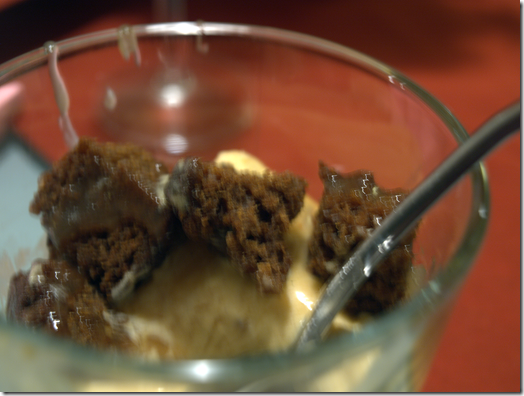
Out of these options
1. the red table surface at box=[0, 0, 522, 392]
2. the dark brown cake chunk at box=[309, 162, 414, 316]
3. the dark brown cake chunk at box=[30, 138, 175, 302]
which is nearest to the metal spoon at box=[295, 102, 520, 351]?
the dark brown cake chunk at box=[309, 162, 414, 316]

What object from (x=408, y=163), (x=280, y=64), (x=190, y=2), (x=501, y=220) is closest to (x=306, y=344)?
(x=408, y=163)

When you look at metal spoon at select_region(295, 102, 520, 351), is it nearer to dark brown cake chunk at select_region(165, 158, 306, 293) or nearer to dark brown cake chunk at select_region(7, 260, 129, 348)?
dark brown cake chunk at select_region(165, 158, 306, 293)

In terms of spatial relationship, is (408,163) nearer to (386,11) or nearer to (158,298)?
(158,298)

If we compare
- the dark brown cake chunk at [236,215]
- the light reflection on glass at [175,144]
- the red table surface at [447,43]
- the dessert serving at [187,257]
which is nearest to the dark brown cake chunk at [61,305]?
the dessert serving at [187,257]

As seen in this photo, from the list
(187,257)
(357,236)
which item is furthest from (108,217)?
(357,236)

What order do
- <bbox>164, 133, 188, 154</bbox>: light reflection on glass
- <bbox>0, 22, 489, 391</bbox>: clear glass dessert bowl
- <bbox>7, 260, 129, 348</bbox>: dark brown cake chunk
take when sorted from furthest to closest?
<bbox>164, 133, 188, 154</bbox>: light reflection on glass, <bbox>7, 260, 129, 348</bbox>: dark brown cake chunk, <bbox>0, 22, 489, 391</bbox>: clear glass dessert bowl

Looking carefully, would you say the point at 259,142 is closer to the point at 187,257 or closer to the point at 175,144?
the point at 175,144
